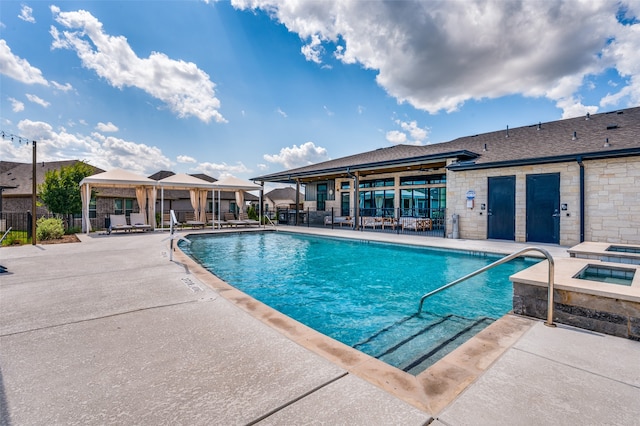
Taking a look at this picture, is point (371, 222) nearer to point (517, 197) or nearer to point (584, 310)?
point (517, 197)

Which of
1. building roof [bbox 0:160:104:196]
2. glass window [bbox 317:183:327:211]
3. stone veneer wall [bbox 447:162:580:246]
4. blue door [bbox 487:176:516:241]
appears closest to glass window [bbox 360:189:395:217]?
glass window [bbox 317:183:327:211]

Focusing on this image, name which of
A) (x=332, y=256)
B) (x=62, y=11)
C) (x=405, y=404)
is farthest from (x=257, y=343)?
(x=62, y=11)

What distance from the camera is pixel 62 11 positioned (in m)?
9.51

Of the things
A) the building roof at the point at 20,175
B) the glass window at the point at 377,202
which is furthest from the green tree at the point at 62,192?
the glass window at the point at 377,202

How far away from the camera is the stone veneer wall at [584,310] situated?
97.7 inches

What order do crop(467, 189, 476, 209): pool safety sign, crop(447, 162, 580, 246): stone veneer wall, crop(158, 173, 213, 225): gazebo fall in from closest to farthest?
crop(447, 162, 580, 246): stone veneer wall, crop(467, 189, 476, 209): pool safety sign, crop(158, 173, 213, 225): gazebo

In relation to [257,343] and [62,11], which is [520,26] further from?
[62,11]

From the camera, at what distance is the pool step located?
113 inches

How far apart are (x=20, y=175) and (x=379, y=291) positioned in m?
28.0

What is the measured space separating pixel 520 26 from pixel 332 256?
937cm

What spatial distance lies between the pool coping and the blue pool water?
24.7 inches

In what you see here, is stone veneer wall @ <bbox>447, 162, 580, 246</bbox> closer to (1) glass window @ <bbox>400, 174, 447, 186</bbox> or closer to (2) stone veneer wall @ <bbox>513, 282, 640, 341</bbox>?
(1) glass window @ <bbox>400, 174, 447, 186</bbox>

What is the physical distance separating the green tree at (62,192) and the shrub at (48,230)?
227 cm

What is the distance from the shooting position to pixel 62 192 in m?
12.4
